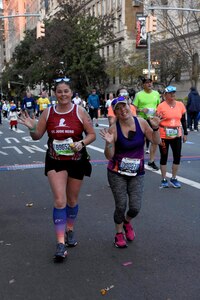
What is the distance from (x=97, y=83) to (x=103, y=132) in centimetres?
4977

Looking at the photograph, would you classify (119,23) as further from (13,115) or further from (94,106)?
(13,115)

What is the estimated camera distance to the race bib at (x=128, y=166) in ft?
14.4

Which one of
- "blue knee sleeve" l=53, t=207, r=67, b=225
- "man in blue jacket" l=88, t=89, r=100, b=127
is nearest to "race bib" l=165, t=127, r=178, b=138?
"blue knee sleeve" l=53, t=207, r=67, b=225

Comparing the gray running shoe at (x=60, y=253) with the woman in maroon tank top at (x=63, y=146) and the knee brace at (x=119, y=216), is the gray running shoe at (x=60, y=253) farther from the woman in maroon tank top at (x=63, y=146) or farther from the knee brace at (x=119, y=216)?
the knee brace at (x=119, y=216)

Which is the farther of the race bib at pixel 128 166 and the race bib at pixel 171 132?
the race bib at pixel 171 132

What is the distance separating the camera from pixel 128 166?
14.4 ft

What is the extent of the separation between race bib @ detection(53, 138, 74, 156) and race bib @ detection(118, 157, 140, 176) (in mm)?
540

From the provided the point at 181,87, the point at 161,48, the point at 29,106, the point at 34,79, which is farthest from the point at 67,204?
the point at 34,79

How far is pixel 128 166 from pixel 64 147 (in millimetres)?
A: 693

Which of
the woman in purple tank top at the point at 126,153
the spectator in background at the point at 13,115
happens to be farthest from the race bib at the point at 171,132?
the spectator in background at the point at 13,115

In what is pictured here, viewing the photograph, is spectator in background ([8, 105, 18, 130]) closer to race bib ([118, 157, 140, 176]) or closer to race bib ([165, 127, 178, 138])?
race bib ([165, 127, 178, 138])

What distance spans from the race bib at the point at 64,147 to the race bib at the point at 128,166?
54 cm

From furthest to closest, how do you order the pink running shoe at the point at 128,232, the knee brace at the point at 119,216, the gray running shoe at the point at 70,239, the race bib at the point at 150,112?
the race bib at the point at 150,112 < the pink running shoe at the point at 128,232 < the gray running shoe at the point at 70,239 < the knee brace at the point at 119,216

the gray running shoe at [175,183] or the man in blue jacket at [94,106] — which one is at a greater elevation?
the man in blue jacket at [94,106]
